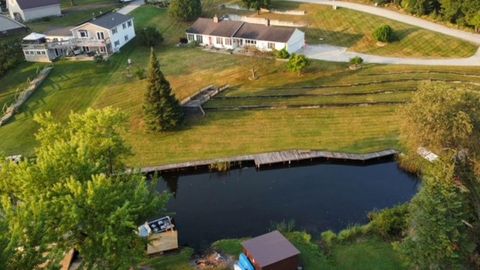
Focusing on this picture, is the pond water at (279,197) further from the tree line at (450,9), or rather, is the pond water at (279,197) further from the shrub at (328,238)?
the tree line at (450,9)

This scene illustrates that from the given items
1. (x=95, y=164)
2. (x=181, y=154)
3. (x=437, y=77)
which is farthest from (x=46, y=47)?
(x=437, y=77)

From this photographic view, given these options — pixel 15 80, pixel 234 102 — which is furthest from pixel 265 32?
pixel 15 80

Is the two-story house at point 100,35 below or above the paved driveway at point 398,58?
above

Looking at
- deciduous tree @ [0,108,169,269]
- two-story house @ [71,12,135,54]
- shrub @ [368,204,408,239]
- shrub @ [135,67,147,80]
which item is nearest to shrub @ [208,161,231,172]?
deciduous tree @ [0,108,169,269]

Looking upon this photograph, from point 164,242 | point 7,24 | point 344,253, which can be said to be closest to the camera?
point 344,253

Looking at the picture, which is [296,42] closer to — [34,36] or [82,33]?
[82,33]

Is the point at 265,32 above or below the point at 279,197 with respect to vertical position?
above

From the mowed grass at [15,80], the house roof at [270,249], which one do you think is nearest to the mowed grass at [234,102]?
the mowed grass at [15,80]

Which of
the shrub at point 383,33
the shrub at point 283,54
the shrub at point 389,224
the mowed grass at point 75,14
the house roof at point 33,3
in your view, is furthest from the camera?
the house roof at point 33,3
